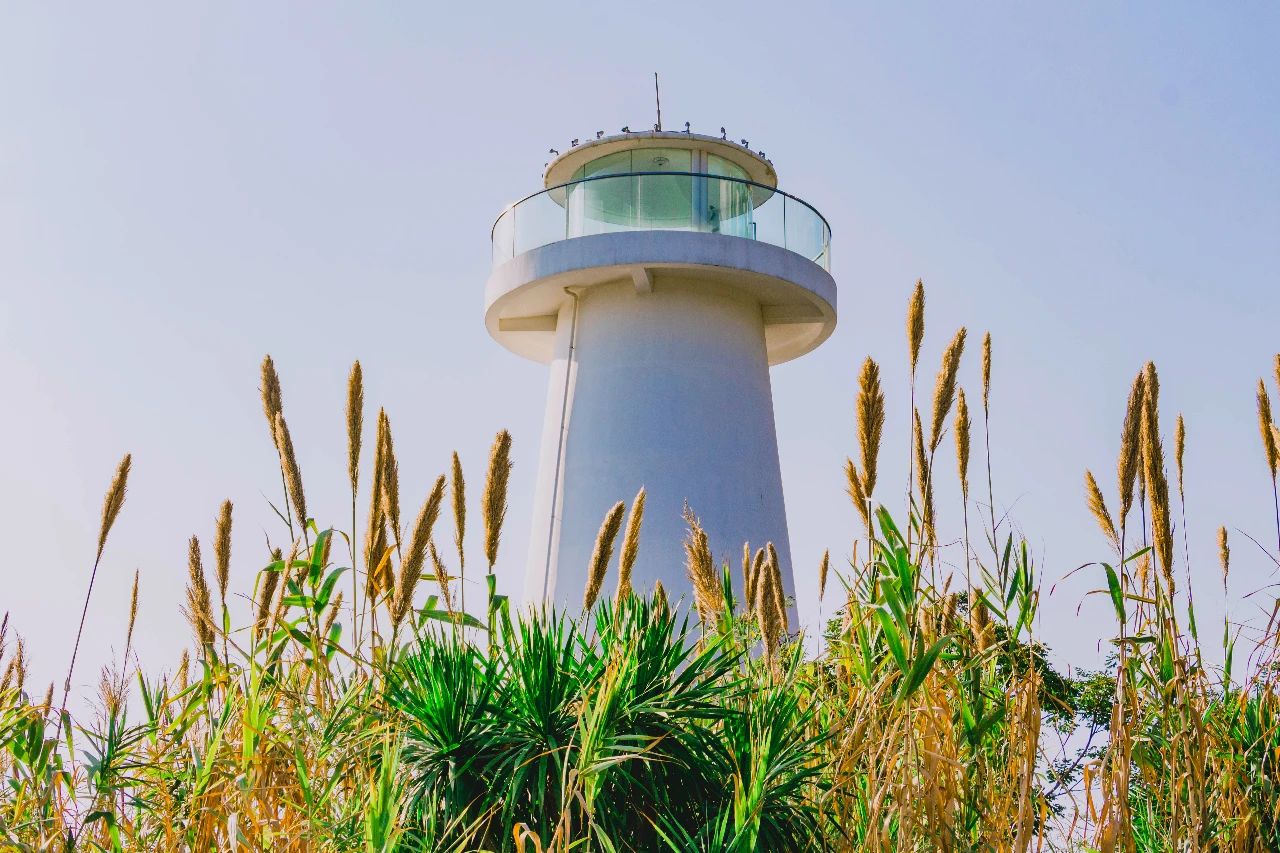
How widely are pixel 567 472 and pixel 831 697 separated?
7.33 metres

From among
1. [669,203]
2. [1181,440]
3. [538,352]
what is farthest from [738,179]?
[1181,440]

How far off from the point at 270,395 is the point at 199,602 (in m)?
0.54

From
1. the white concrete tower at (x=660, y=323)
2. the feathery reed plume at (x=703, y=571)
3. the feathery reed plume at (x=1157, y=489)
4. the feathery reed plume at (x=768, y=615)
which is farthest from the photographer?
the white concrete tower at (x=660, y=323)

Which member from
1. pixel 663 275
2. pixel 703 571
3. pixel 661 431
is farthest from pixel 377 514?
pixel 663 275

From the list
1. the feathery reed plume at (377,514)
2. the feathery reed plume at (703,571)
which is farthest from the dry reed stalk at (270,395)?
the feathery reed plume at (703,571)

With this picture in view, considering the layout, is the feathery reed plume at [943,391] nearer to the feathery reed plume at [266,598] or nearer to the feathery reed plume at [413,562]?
the feathery reed plume at [413,562]

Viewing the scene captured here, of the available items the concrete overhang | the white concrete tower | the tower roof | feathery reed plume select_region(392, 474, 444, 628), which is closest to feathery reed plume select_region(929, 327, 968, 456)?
feathery reed plume select_region(392, 474, 444, 628)

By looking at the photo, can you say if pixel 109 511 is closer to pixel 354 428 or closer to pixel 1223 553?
pixel 354 428

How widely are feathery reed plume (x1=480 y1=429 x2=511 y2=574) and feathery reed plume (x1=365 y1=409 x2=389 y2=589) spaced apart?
0.82 ft

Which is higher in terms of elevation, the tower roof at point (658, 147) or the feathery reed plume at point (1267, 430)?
the tower roof at point (658, 147)

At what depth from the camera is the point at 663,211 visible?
11.2m

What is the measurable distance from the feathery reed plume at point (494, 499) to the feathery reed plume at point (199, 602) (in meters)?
0.70

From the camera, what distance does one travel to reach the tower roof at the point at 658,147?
451 inches

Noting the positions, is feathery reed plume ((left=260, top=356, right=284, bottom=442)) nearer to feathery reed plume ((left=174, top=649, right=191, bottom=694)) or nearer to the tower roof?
feathery reed plume ((left=174, top=649, right=191, bottom=694))
